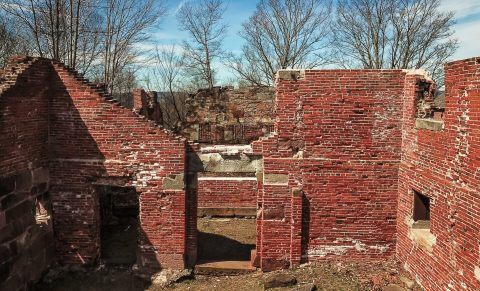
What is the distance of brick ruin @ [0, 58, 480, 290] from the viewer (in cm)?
783

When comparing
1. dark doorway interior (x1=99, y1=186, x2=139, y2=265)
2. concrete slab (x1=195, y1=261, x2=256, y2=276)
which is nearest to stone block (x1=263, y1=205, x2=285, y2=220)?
concrete slab (x1=195, y1=261, x2=256, y2=276)

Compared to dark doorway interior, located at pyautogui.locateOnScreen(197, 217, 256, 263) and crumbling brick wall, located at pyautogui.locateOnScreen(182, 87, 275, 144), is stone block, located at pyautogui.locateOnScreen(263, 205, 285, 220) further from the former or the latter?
crumbling brick wall, located at pyautogui.locateOnScreen(182, 87, 275, 144)

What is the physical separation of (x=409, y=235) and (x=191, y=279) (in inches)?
179

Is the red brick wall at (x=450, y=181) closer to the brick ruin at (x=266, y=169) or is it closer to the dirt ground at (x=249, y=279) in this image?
the brick ruin at (x=266, y=169)

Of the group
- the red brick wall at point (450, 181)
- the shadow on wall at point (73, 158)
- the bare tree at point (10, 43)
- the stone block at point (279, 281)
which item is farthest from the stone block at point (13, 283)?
the bare tree at point (10, 43)

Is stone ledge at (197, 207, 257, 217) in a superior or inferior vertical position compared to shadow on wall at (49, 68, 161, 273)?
inferior

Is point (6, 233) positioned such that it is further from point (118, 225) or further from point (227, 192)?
point (227, 192)

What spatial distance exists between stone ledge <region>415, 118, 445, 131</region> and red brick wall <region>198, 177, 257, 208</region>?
22.4ft

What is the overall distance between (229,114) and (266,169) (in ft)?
25.3

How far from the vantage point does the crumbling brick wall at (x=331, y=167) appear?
26.7 ft

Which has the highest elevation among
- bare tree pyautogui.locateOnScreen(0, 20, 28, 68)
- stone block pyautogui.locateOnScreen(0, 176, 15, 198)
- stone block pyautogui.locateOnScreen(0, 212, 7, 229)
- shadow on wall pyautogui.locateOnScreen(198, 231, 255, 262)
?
bare tree pyautogui.locateOnScreen(0, 20, 28, 68)

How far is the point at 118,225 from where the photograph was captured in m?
11.7

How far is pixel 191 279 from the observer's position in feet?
28.5

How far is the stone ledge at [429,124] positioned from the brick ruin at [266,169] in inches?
5.0
